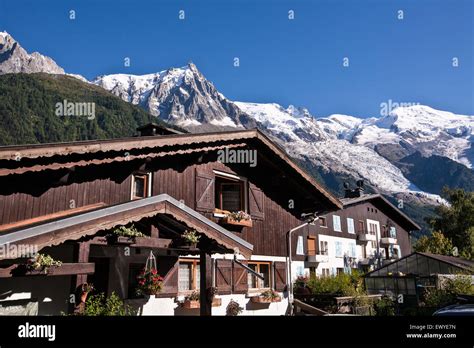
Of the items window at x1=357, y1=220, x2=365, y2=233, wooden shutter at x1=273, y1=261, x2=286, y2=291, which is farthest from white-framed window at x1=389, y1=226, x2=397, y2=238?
wooden shutter at x1=273, y1=261, x2=286, y2=291

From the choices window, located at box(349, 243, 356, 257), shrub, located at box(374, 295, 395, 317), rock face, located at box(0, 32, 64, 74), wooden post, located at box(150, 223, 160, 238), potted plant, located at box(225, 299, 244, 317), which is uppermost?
rock face, located at box(0, 32, 64, 74)

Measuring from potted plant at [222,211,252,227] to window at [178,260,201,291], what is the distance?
1649 mm

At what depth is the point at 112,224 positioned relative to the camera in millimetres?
6211

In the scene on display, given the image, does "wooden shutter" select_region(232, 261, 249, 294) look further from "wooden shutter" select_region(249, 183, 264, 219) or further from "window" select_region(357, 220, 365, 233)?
"window" select_region(357, 220, 365, 233)

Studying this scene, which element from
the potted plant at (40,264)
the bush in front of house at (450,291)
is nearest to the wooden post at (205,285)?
the potted plant at (40,264)

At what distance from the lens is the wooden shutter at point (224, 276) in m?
12.2

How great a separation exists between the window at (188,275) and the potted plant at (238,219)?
64.9 inches

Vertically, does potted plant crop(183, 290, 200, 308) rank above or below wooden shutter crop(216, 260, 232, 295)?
below

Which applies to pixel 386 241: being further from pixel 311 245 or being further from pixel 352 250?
pixel 311 245

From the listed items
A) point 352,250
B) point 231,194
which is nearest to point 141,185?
point 231,194

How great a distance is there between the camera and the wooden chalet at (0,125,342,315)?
640cm

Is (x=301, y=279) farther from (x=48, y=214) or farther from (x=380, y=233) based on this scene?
(x=380, y=233)

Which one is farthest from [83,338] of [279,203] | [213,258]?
[279,203]

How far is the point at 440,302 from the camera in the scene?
16.8 metres
